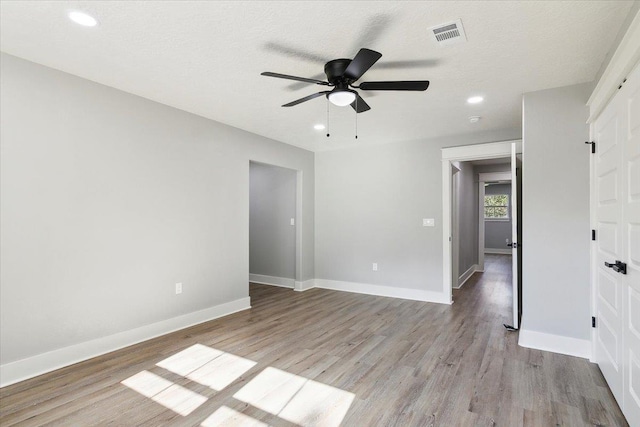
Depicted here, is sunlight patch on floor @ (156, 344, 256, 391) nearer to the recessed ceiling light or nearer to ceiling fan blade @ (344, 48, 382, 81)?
ceiling fan blade @ (344, 48, 382, 81)

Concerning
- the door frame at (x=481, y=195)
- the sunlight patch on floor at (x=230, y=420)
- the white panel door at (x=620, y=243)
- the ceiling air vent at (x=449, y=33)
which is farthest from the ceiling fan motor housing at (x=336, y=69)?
the door frame at (x=481, y=195)

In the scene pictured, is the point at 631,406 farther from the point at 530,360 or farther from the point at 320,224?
the point at 320,224

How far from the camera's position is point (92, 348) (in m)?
2.88

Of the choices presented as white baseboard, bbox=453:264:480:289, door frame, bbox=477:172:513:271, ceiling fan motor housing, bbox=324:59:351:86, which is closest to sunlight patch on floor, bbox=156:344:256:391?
ceiling fan motor housing, bbox=324:59:351:86

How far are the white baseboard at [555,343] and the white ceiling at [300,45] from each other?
2321mm

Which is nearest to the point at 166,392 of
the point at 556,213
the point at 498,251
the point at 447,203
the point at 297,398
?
the point at 297,398

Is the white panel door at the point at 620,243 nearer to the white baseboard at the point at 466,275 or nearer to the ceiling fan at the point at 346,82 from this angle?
the ceiling fan at the point at 346,82

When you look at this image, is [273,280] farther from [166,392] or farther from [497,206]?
[497,206]

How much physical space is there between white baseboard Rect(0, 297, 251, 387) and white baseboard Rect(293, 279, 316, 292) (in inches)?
68.9

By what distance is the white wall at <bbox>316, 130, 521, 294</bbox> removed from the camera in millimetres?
4863

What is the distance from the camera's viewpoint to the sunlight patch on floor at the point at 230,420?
76.3 inches

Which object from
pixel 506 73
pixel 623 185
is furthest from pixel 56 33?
pixel 623 185

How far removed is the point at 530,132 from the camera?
Result: 311cm

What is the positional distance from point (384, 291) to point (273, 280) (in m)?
2.10
